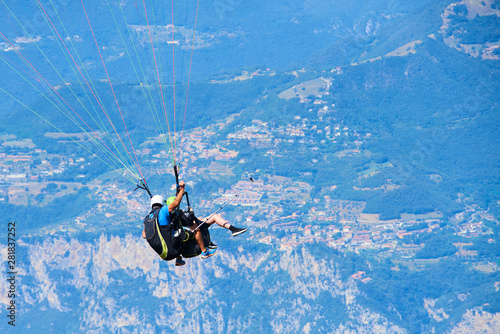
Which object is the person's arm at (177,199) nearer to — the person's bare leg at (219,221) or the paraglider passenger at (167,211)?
the paraglider passenger at (167,211)

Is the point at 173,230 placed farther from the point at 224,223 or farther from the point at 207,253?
the point at 224,223

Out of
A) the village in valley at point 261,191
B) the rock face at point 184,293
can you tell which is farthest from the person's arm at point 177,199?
the village in valley at point 261,191

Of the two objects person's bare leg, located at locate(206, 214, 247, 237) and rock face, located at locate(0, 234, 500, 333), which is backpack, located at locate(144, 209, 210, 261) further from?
rock face, located at locate(0, 234, 500, 333)

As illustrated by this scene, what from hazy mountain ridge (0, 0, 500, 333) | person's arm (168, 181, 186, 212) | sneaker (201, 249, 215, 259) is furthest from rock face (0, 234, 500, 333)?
person's arm (168, 181, 186, 212)

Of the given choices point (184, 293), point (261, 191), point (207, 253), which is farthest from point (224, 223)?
point (261, 191)

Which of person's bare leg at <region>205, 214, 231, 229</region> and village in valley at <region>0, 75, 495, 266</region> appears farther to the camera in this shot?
village in valley at <region>0, 75, 495, 266</region>

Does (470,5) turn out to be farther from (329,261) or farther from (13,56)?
(329,261)
